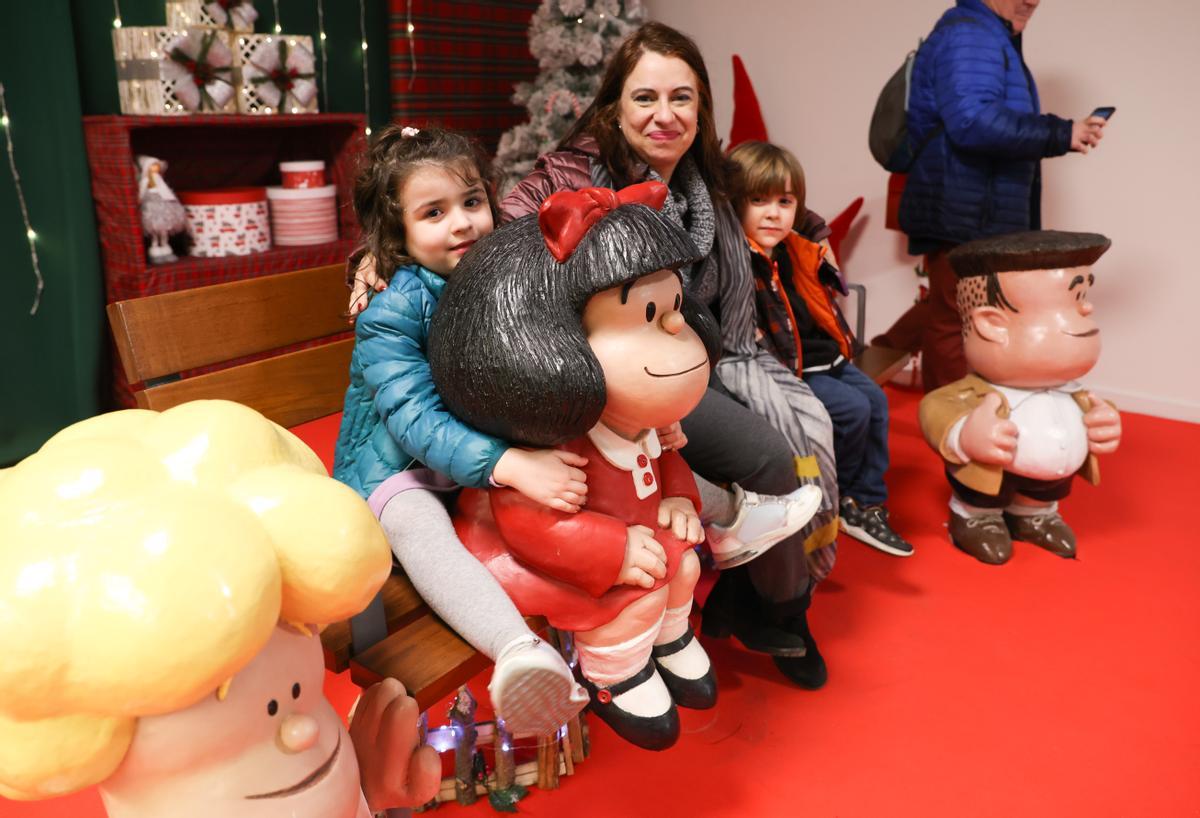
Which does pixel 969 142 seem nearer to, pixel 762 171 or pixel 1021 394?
pixel 1021 394

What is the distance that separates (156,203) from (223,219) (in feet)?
0.78

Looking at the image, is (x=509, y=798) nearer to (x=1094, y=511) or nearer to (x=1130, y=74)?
(x=1094, y=511)

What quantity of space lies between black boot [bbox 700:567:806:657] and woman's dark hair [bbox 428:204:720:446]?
88 centimetres

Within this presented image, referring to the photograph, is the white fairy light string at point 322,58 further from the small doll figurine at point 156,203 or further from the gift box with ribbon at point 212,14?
the small doll figurine at point 156,203

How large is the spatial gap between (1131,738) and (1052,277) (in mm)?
1017

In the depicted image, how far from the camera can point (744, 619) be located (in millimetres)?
1926

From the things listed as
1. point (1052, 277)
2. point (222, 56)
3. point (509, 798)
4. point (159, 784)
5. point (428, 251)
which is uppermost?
point (222, 56)

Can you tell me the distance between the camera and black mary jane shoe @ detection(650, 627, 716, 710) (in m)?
1.40

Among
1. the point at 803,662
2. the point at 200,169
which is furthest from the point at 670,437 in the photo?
the point at 200,169

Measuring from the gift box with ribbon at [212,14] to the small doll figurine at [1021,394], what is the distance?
2380 mm

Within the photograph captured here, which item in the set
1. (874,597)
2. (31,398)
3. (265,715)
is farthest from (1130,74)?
(31,398)

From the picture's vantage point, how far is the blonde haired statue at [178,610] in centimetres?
76

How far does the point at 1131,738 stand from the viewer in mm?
1797

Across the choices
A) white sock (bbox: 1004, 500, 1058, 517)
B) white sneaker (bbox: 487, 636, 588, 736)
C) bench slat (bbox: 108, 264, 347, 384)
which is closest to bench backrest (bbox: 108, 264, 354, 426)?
bench slat (bbox: 108, 264, 347, 384)
